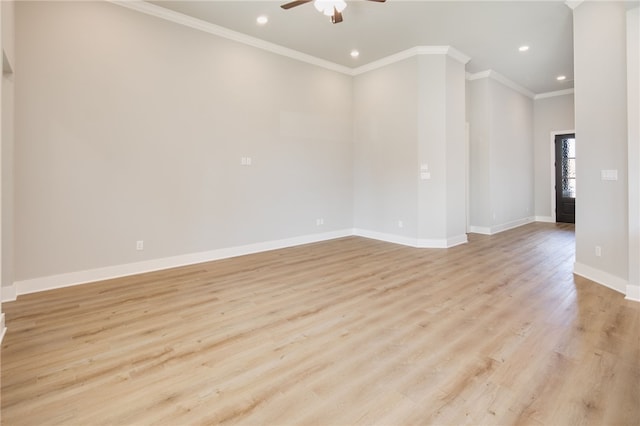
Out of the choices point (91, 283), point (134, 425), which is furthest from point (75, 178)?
point (134, 425)

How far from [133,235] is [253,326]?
2405mm

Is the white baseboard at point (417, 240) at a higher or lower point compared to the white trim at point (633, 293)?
higher

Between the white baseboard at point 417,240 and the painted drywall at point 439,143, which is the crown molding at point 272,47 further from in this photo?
the white baseboard at point 417,240

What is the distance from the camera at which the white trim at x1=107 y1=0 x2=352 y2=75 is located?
3977 mm

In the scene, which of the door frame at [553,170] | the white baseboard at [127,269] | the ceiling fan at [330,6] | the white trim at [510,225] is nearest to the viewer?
the white baseboard at [127,269]

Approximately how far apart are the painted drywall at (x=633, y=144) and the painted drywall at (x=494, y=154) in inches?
149

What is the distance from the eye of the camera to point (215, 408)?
5.44 feet

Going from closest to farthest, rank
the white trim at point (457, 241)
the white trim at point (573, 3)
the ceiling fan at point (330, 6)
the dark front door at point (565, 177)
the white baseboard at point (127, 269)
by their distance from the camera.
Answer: the white baseboard at point (127, 269), the ceiling fan at point (330, 6), the white trim at point (573, 3), the white trim at point (457, 241), the dark front door at point (565, 177)

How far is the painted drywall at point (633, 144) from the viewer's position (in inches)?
117

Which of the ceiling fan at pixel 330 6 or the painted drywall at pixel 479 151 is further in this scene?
the painted drywall at pixel 479 151

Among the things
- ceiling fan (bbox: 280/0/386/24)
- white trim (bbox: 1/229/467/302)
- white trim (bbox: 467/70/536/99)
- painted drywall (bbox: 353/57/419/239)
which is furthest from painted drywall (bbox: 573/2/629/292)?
white trim (bbox: 467/70/536/99)

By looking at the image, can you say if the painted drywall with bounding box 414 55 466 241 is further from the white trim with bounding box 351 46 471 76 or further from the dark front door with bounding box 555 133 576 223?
the dark front door with bounding box 555 133 576 223

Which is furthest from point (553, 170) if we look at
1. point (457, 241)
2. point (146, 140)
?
point (146, 140)

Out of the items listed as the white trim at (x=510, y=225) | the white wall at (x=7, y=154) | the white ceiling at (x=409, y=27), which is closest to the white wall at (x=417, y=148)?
the white ceiling at (x=409, y=27)
